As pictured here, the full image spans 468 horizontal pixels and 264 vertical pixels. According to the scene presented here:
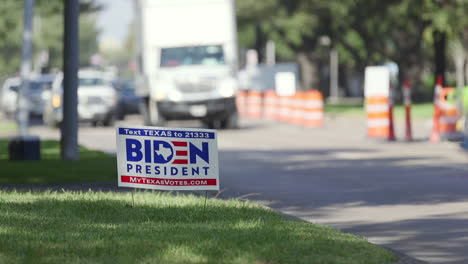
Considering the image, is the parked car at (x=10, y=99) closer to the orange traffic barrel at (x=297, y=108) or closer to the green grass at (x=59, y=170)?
the orange traffic barrel at (x=297, y=108)

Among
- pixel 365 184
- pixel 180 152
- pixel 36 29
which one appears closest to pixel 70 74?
pixel 365 184

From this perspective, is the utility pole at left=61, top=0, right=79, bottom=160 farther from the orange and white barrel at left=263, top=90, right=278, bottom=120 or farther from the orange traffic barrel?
the orange and white barrel at left=263, top=90, right=278, bottom=120

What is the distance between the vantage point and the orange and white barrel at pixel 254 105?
48344mm

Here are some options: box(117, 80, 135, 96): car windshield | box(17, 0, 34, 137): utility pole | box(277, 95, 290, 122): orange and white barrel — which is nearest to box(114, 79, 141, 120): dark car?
box(117, 80, 135, 96): car windshield

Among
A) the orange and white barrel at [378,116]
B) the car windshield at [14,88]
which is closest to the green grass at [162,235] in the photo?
the orange and white barrel at [378,116]

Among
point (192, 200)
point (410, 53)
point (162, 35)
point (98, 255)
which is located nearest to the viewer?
point (98, 255)

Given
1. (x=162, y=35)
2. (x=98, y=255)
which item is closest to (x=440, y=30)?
(x=162, y=35)

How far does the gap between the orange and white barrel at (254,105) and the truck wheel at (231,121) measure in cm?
1165

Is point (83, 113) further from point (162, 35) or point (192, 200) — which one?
point (192, 200)

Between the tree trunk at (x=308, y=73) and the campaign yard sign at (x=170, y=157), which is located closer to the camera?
the campaign yard sign at (x=170, y=157)

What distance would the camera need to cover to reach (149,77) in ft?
114

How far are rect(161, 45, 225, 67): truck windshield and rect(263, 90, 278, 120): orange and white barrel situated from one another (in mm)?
9115

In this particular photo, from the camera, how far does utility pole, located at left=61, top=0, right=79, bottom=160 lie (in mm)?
20250

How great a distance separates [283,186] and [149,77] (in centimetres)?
1790
